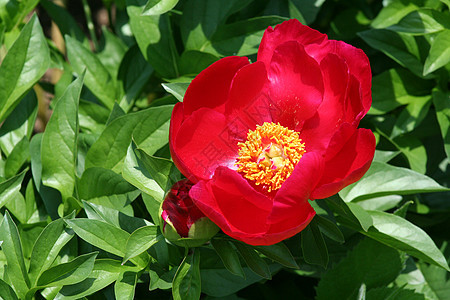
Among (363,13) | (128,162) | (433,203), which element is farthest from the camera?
(363,13)

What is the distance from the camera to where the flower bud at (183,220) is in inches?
37.1

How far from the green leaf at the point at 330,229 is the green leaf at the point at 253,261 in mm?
138

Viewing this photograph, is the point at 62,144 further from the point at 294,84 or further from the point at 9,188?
the point at 294,84

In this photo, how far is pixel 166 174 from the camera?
3.32 feet

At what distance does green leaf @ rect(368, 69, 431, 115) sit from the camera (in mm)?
1435

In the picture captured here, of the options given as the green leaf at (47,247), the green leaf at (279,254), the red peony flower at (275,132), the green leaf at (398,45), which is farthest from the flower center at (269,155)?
the green leaf at (398,45)

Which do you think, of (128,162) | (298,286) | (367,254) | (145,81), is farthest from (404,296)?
(145,81)

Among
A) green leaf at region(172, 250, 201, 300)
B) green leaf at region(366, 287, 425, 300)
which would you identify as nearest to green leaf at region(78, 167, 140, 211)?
green leaf at region(172, 250, 201, 300)

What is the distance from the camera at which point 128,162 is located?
1050mm

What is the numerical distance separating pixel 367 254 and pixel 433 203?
1.38 ft

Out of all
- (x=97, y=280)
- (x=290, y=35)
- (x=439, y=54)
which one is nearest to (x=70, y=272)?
(x=97, y=280)

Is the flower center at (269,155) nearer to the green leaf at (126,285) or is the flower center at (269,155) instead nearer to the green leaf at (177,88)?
the green leaf at (177,88)

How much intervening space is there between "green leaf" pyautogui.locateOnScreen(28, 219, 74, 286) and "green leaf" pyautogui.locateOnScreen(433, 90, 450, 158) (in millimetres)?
884

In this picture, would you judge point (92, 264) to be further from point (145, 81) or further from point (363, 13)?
point (363, 13)
